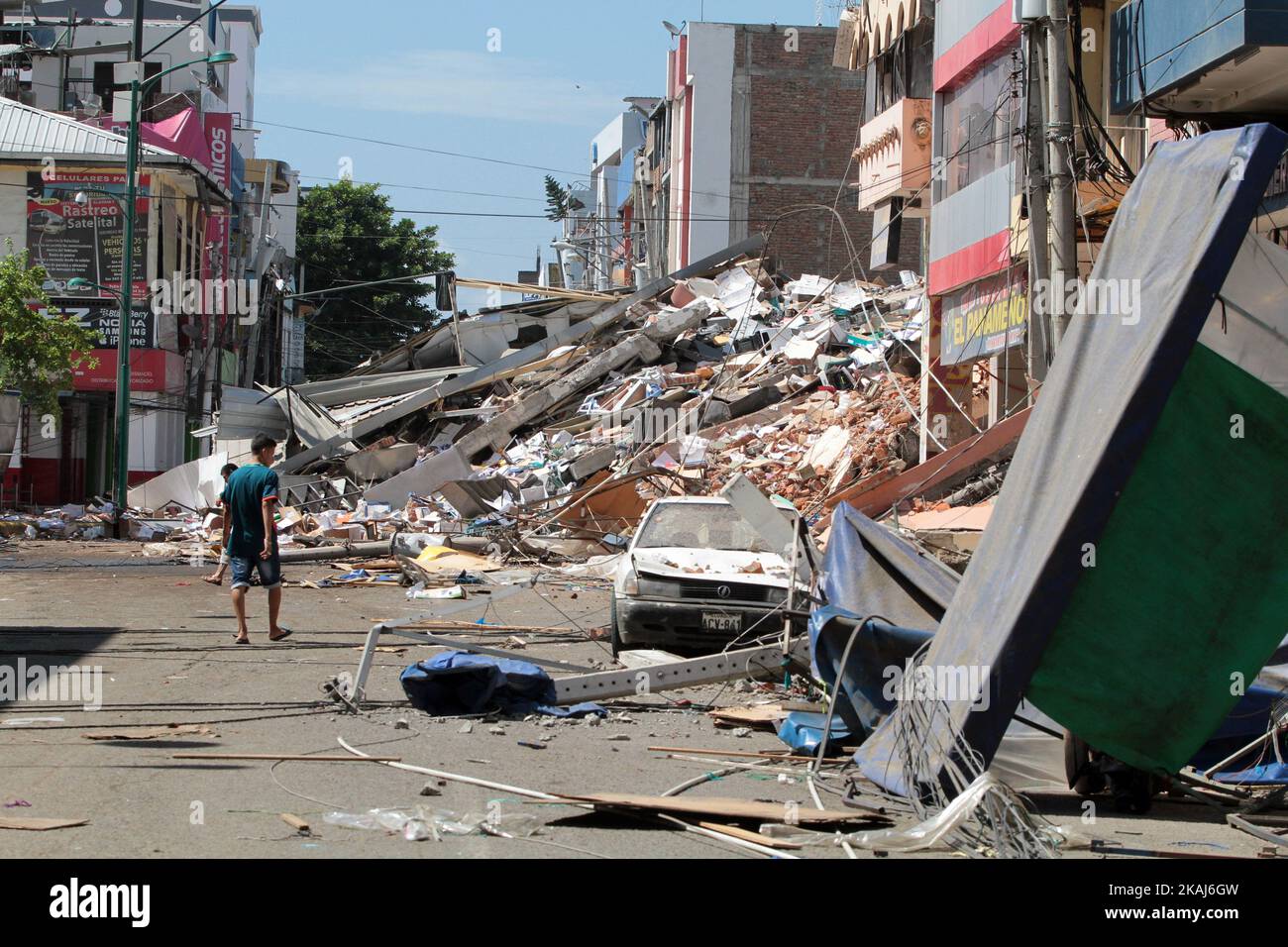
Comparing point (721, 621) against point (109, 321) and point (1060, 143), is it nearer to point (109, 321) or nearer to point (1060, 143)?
point (1060, 143)

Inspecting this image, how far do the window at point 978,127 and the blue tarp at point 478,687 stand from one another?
41.5 feet

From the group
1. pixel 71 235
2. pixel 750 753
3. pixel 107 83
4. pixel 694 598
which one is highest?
pixel 107 83

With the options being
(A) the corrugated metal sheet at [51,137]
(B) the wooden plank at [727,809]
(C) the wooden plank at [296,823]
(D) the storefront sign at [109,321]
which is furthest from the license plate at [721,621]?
(A) the corrugated metal sheet at [51,137]

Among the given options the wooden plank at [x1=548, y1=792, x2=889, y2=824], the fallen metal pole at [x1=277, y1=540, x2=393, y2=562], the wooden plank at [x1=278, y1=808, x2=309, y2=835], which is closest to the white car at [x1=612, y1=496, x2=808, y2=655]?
the wooden plank at [x1=548, y1=792, x2=889, y2=824]

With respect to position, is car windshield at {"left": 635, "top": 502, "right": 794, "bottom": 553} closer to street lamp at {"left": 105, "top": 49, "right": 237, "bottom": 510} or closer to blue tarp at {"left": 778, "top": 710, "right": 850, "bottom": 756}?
blue tarp at {"left": 778, "top": 710, "right": 850, "bottom": 756}

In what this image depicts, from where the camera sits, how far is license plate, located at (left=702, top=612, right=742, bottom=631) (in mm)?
11781

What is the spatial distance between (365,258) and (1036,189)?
57.3 meters

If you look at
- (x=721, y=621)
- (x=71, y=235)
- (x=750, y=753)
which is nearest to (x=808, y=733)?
(x=750, y=753)

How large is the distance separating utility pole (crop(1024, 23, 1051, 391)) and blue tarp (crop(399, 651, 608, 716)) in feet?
20.7

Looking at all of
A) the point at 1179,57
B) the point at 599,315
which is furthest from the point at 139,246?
the point at 1179,57

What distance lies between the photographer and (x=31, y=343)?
30141 mm
